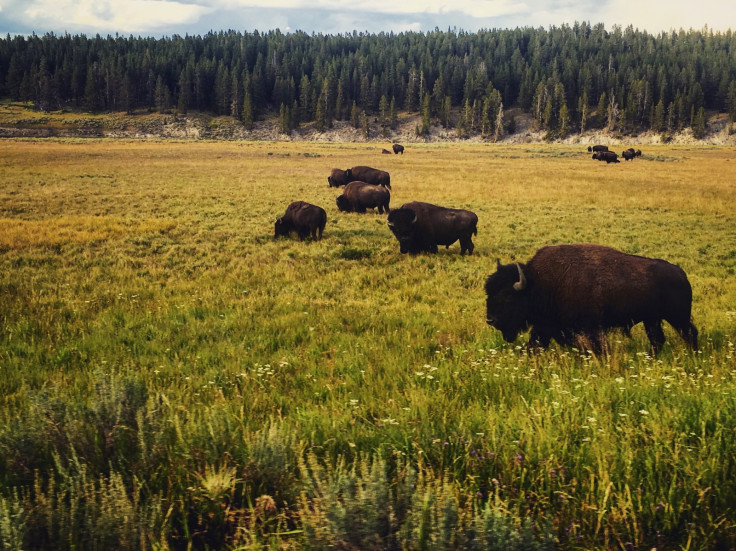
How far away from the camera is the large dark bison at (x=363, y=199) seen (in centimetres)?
2234

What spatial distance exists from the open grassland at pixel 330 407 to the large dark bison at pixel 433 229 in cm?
57

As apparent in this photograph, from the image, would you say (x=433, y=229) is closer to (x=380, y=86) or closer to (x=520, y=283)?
(x=520, y=283)

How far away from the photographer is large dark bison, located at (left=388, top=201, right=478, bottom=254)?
14.2 meters

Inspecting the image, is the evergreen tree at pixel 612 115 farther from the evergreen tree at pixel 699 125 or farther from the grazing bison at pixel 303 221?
the grazing bison at pixel 303 221

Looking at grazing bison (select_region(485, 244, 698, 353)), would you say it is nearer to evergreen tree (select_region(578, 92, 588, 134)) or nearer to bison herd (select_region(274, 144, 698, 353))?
bison herd (select_region(274, 144, 698, 353))

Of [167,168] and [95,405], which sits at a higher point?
[167,168]

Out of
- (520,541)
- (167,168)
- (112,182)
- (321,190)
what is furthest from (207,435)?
(167,168)

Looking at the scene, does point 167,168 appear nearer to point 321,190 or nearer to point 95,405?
point 321,190

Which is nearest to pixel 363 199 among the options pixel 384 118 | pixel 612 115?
pixel 384 118

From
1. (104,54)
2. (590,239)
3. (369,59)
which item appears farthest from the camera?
(369,59)

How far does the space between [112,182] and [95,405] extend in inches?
1260

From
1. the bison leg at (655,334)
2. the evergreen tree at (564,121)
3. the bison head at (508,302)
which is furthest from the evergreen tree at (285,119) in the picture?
the bison leg at (655,334)

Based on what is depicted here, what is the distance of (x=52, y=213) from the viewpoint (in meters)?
19.7

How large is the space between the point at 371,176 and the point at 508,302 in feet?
77.1
